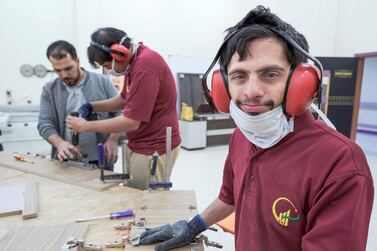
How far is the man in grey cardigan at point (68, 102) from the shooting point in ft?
5.60

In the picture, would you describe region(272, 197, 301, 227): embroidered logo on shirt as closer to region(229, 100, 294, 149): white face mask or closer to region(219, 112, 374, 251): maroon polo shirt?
region(219, 112, 374, 251): maroon polo shirt

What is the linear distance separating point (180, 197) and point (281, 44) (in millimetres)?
773

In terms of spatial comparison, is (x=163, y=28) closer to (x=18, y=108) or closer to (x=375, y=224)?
(x=18, y=108)

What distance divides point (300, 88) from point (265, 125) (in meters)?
0.12

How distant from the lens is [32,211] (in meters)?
1.07

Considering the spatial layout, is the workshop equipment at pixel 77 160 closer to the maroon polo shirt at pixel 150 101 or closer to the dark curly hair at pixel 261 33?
the maroon polo shirt at pixel 150 101

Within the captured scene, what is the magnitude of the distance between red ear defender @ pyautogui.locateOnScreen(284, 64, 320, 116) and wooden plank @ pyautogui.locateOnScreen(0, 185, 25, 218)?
1.11m

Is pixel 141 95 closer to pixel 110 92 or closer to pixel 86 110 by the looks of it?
pixel 86 110

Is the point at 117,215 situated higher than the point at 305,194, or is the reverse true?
the point at 305,194

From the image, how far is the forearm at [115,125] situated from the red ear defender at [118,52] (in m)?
0.32

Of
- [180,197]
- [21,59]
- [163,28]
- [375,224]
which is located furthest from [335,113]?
[21,59]

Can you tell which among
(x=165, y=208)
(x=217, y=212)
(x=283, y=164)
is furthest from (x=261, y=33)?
(x=165, y=208)

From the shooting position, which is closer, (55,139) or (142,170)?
(142,170)

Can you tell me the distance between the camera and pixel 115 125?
55.2 inches
